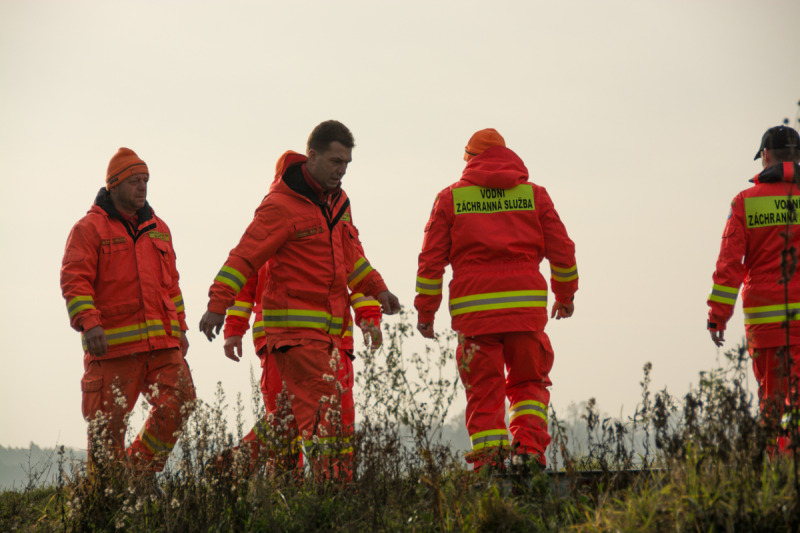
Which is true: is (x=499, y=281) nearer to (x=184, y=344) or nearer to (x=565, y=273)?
(x=565, y=273)

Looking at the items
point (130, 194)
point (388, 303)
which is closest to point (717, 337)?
point (388, 303)

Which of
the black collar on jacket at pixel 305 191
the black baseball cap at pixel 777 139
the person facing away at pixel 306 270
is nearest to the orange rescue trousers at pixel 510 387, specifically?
the person facing away at pixel 306 270

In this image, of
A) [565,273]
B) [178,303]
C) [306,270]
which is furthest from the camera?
[178,303]

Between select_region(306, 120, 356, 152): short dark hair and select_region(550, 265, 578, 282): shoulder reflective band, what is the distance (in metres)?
1.76

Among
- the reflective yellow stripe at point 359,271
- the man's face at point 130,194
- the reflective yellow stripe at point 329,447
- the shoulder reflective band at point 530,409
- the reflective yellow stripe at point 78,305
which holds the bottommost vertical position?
the reflective yellow stripe at point 329,447

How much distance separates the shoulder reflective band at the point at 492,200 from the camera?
6.42 metres

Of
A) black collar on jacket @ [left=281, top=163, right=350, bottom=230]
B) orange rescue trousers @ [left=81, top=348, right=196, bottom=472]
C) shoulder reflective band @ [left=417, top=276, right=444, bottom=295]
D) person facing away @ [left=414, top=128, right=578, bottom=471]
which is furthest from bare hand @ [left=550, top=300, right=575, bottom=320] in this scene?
orange rescue trousers @ [left=81, top=348, right=196, bottom=472]

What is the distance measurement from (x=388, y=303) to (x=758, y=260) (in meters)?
2.83

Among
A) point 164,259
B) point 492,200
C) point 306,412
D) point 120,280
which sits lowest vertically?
point 306,412

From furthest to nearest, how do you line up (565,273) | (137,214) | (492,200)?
(137,214)
(565,273)
(492,200)

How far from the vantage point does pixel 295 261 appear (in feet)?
20.8

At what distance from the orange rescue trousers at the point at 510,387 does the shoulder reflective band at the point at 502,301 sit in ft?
0.67

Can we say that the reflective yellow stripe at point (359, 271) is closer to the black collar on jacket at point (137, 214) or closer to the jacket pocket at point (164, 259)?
the jacket pocket at point (164, 259)

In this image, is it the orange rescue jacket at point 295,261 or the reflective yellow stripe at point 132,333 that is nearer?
the orange rescue jacket at point 295,261
